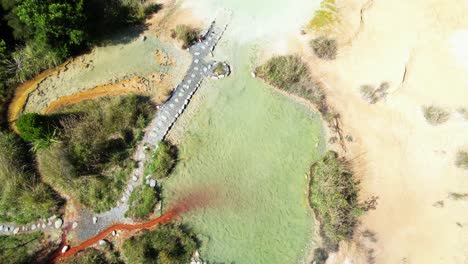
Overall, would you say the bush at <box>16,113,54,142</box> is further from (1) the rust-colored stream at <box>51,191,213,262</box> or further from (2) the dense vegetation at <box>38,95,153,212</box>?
(1) the rust-colored stream at <box>51,191,213,262</box>

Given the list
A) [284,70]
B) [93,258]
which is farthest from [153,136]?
[284,70]

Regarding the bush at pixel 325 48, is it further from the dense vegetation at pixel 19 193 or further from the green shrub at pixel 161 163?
the dense vegetation at pixel 19 193

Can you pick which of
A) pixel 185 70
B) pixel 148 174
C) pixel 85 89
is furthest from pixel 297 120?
pixel 85 89

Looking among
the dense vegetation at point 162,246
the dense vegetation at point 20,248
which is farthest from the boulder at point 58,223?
the dense vegetation at point 162,246

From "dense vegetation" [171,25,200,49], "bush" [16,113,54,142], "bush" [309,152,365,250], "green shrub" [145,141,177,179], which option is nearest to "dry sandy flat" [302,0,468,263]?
"bush" [309,152,365,250]

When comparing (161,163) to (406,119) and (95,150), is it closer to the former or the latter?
(95,150)

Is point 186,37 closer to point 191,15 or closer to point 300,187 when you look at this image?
point 191,15
